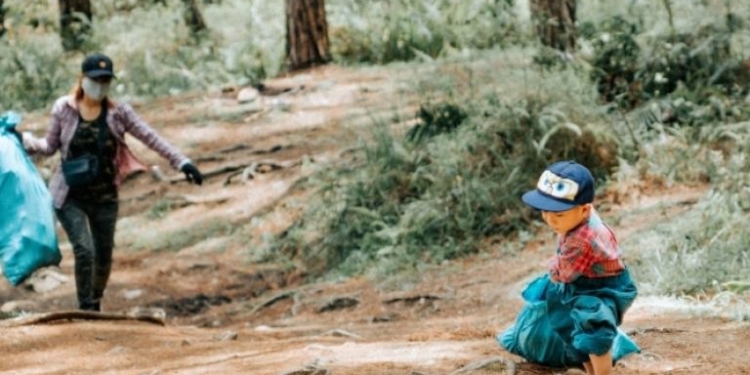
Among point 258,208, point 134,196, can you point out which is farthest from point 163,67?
point 258,208

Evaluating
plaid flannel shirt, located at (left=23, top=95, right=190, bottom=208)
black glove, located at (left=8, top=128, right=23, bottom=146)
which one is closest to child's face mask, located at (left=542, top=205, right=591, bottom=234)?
plaid flannel shirt, located at (left=23, top=95, right=190, bottom=208)

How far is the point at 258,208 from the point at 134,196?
6.88 feet

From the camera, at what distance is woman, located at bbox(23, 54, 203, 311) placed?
27.1 feet

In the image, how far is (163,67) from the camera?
19391 millimetres

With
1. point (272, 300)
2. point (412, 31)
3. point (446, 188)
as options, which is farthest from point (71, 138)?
point (412, 31)

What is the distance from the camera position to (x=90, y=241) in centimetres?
848

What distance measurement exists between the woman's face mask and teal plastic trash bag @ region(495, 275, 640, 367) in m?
3.95

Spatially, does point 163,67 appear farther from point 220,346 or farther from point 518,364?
point 518,364

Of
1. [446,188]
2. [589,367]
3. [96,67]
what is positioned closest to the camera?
[589,367]

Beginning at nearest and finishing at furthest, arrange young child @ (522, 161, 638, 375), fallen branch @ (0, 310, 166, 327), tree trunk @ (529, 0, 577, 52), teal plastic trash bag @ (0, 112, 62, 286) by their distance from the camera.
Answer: young child @ (522, 161, 638, 375) → teal plastic trash bag @ (0, 112, 62, 286) → fallen branch @ (0, 310, 166, 327) → tree trunk @ (529, 0, 577, 52)

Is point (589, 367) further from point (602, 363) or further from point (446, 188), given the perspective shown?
point (446, 188)

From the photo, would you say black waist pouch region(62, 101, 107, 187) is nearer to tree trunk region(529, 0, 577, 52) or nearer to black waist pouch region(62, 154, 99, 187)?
black waist pouch region(62, 154, 99, 187)

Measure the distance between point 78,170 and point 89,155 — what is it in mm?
148

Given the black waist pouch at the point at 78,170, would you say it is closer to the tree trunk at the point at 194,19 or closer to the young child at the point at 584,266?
the young child at the point at 584,266
